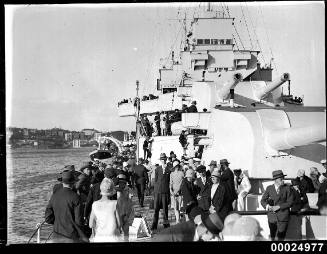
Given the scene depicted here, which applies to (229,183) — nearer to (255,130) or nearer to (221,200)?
(221,200)

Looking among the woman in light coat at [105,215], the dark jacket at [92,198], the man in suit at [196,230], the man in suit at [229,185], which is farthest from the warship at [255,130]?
the man in suit at [196,230]

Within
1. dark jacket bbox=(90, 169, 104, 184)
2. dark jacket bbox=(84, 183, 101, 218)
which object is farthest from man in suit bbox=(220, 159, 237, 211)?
dark jacket bbox=(90, 169, 104, 184)

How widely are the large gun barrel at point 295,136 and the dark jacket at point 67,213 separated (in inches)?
101

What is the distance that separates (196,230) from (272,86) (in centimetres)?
468

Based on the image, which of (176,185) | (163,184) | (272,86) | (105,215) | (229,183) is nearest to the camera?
(105,215)

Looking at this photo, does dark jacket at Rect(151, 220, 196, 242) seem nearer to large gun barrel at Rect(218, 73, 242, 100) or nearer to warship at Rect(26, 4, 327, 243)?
warship at Rect(26, 4, 327, 243)

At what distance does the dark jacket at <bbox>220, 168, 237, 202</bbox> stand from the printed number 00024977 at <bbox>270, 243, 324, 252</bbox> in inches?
36.2

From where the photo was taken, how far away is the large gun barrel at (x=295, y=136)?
19.8 ft

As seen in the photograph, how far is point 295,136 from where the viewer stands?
6582mm

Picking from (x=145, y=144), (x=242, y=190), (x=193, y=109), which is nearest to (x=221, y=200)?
(x=242, y=190)

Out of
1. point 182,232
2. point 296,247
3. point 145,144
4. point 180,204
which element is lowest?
point 296,247

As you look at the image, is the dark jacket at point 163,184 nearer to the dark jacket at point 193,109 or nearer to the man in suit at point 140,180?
the man in suit at point 140,180

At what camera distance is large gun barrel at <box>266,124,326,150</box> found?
6.05 meters

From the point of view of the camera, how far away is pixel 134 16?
23.3 feet
